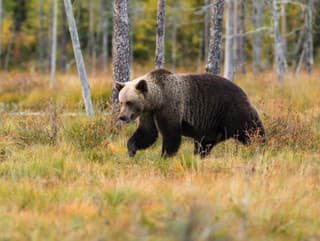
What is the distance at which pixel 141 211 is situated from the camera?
4.71 metres

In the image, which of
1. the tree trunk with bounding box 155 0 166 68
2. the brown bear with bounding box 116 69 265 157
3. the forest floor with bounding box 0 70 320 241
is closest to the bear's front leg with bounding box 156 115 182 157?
the brown bear with bounding box 116 69 265 157

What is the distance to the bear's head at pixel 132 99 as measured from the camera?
7461mm

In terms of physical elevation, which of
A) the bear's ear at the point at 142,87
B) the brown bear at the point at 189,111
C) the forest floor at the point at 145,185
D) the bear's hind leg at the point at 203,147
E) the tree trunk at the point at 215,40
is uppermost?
the tree trunk at the point at 215,40

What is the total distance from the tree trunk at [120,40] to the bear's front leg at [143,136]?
2.06 meters

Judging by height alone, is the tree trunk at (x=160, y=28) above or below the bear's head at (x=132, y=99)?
above

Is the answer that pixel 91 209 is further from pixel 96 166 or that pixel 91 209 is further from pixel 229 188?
pixel 96 166

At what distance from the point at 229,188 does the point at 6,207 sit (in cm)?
204

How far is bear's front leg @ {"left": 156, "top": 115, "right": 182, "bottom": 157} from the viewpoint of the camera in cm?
767

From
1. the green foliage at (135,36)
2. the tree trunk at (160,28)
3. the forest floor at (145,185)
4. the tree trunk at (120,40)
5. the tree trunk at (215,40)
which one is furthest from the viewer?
the green foliage at (135,36)

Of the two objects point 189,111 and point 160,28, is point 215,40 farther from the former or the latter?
point 189,111

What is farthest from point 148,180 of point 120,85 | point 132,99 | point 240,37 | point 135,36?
point 135,36

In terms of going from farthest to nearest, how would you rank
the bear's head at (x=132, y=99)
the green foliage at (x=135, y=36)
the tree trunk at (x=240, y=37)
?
the green foliage at (x=135, y=36)
the tree trunk at (x=240, y=37)
the bear's head at (x=132, y=99)

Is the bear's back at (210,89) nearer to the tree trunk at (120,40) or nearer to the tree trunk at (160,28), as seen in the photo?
the tree trunk at (120,40)

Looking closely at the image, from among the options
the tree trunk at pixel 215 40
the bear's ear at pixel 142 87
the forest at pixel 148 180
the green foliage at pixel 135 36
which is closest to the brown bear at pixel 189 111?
the bear's ear at pixel 142 87
